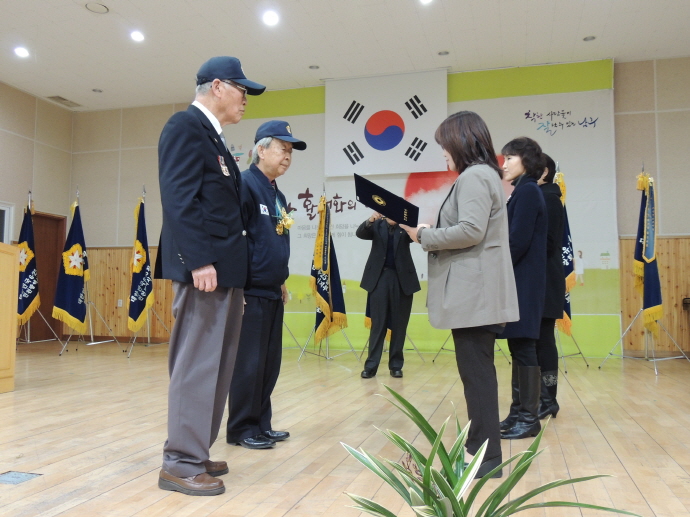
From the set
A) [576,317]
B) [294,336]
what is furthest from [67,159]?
[576,317]

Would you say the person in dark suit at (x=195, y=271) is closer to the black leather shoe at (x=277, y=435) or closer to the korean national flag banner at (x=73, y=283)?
the black leather shoe at (x=277, y=435)

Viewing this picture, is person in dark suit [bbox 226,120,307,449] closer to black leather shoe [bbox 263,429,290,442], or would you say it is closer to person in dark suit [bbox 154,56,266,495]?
black leather shoe [bbox 263,429,290,442]

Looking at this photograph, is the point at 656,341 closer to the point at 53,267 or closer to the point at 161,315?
the point at 161,315

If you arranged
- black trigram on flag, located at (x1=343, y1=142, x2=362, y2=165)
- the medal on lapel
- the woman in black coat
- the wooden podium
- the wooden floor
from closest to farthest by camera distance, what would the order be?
the wooden floor, the medal on lapel, the woman in black coat, the wooden podium, black trigram on flag, located at (x1=343, y1=142, x2=362, y2=165)

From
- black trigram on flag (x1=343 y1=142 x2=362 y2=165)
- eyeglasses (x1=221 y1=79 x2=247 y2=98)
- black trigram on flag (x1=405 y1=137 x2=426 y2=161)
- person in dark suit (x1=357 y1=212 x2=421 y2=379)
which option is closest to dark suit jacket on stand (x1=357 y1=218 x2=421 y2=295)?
person in dark suit (x1=357 y1=212 x2=421 y2=379)

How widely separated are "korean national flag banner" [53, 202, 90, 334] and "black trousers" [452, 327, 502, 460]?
611 cm

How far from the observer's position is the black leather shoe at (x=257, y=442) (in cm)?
247

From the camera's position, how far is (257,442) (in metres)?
2.49

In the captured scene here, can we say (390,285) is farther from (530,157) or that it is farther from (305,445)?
(305,445)

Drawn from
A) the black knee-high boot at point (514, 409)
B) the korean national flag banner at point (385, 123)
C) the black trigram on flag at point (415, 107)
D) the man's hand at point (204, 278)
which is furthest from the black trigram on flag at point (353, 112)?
the man's hand at point (204, 278)

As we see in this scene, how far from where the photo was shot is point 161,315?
841cm

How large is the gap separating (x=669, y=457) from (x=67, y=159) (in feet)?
29.8

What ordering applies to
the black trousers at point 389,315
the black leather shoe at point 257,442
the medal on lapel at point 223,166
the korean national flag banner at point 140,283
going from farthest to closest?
the korean national flag banner at point 140,283 → the black trousers at point 389,315 → the black leather shoe at point 257,442 → the medal on lapel at point 223,166

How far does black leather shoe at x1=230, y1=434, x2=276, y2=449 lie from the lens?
247cm
